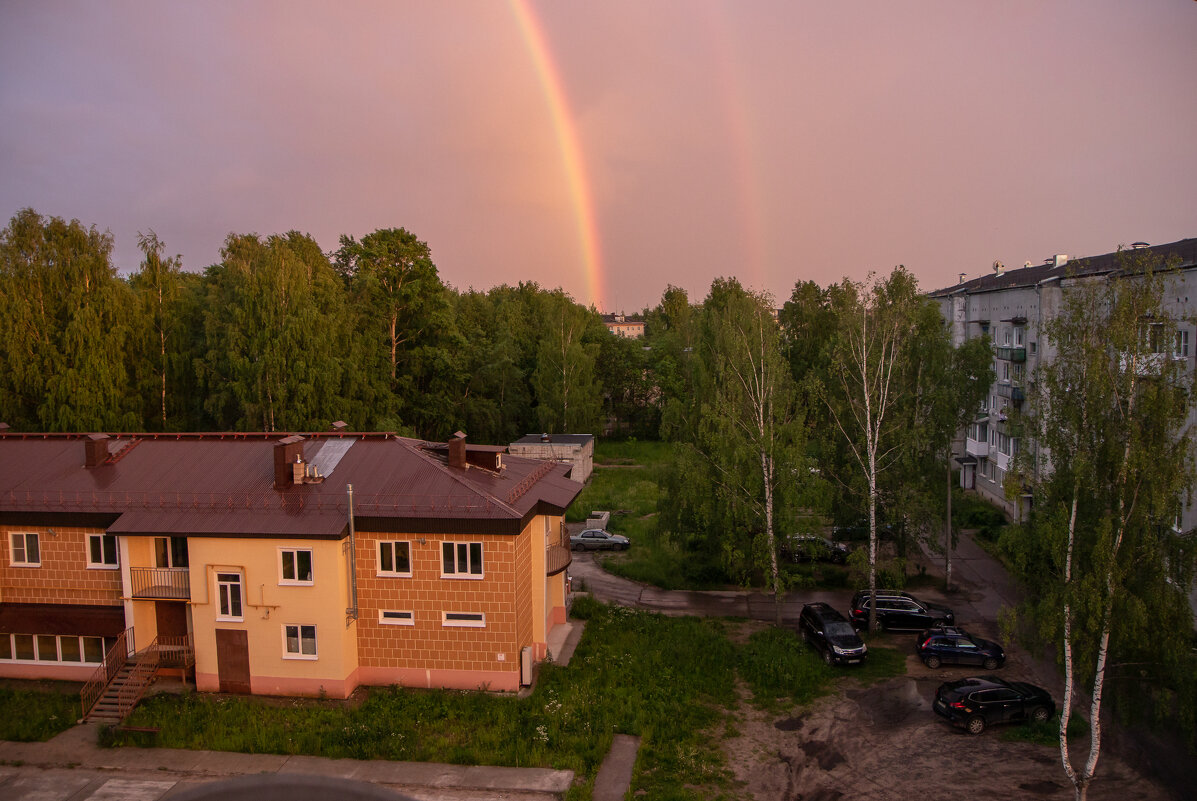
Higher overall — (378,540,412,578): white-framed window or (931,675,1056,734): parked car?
(378,540,412,578): white-framed window

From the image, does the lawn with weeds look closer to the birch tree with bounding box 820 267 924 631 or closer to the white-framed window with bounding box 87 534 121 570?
the white-framed window with bounding box 87 534 121 570

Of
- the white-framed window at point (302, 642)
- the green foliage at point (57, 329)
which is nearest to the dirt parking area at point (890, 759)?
the white-framed window at point (302, 642)

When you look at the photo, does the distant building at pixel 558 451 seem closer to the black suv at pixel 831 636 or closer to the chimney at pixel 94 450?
the black suv at pixel 831 636

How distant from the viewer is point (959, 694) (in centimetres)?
1742

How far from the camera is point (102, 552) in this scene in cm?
1972

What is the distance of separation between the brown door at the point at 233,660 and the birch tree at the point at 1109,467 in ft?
55.9

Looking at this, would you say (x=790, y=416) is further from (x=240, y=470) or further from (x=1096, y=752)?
(x=240, y=470)

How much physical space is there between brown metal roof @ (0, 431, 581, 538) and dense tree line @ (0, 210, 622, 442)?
39.1 ft

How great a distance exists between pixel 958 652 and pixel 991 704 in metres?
3.76

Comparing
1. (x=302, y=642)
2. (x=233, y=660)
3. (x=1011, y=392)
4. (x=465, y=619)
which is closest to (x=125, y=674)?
(x=233, y=660)

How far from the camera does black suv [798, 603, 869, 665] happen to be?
68.4ft

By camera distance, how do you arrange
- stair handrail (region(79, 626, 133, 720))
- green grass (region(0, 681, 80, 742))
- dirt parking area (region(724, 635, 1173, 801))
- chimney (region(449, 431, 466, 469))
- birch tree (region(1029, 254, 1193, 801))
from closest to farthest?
birch tree (region(1029, 254, 1193, 801)), dirt parking area (region(724, 635, 1173, 801)), green grass (region(0, 681, 80, 742)), stair handrail (region(79, 626, 133, 720)), chimney (region(449, 431, 466, 469))

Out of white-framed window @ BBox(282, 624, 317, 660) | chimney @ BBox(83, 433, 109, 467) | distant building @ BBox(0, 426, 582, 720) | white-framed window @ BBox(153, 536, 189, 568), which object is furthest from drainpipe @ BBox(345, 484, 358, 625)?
chimney @ BBox(83, 433, 109, 467)

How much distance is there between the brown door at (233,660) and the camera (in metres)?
18.5
